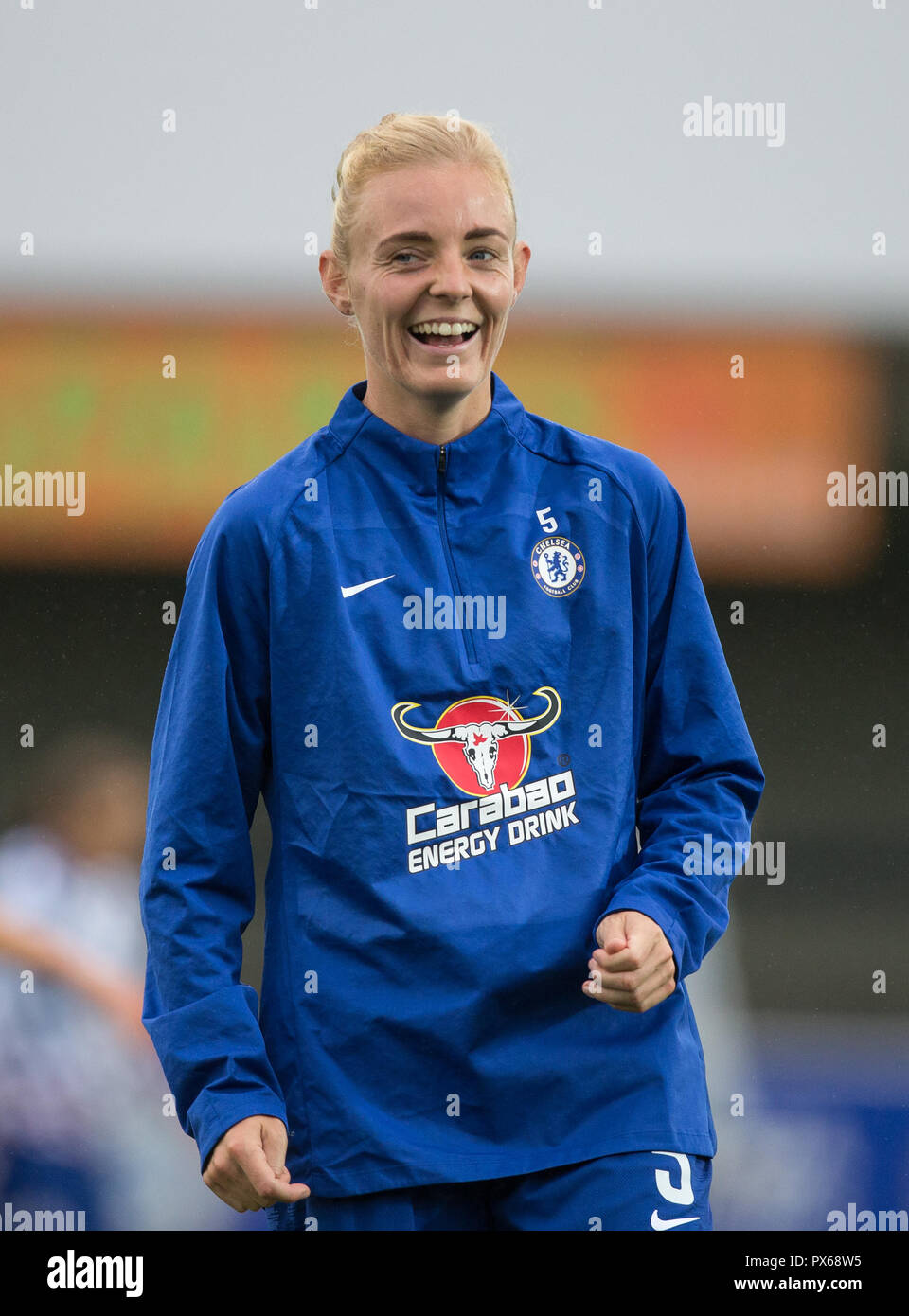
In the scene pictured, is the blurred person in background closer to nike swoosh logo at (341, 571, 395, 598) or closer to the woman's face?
nike swoosh logo at (341, 571, 395, 598)

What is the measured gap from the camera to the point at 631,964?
1.39 m

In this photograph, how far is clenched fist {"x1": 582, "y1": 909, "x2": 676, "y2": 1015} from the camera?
139cm

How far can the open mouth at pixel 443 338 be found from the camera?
159 centimetres

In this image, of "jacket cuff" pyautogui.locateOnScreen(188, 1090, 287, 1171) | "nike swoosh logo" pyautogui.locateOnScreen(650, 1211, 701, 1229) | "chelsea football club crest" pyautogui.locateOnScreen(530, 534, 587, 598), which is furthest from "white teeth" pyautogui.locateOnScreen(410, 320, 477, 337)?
A: "nike swoosh logo" pyautogui.locateOnScreen(650, 1211, 701, 1229)

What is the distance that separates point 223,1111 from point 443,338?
809mm

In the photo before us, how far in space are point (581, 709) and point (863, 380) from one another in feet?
8.47

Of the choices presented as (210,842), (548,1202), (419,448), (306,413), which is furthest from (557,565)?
(306,413)

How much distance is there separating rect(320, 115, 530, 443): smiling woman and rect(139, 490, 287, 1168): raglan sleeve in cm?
24

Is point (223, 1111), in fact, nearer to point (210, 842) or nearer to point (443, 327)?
point (210, 842)
